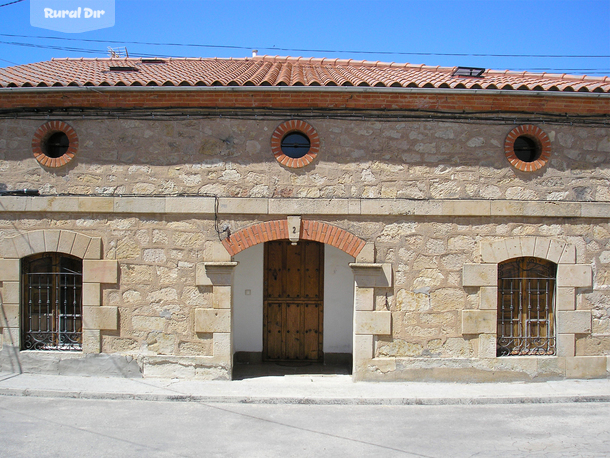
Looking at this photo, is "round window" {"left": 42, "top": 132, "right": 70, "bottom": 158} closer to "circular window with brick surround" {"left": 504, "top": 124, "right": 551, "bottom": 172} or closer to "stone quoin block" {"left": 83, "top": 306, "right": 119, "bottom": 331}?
"stone quoin block" {"left": 83, "top": 306, "right": 119, "bottom": 331}

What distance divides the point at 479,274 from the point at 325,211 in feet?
7.91

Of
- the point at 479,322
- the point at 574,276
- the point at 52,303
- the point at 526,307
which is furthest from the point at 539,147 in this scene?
the point at 52,303

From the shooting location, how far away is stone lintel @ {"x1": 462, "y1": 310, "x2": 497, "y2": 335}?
6367 millimetres

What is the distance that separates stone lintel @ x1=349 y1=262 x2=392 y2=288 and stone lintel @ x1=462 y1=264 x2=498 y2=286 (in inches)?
43.3

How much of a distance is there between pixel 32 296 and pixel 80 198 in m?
1.71

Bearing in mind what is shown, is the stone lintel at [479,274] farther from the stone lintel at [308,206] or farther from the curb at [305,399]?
the stone lintel at [308,206]

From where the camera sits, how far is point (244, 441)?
4.66 meters

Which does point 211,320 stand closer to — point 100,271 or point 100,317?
point 100,317

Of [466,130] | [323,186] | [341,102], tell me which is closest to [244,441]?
[323,186]

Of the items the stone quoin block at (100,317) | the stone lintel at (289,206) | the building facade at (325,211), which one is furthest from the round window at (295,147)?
the stone quoin block at (100,317)

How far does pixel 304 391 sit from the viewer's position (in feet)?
20.1

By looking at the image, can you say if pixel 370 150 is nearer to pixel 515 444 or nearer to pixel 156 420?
pixel 515 444

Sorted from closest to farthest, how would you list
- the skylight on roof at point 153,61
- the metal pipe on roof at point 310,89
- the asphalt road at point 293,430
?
the asphalt road at point 293,430, the metal pipe on roof at point 310,89, the skylight on roof at point 153,61

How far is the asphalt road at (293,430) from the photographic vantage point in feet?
14.6
